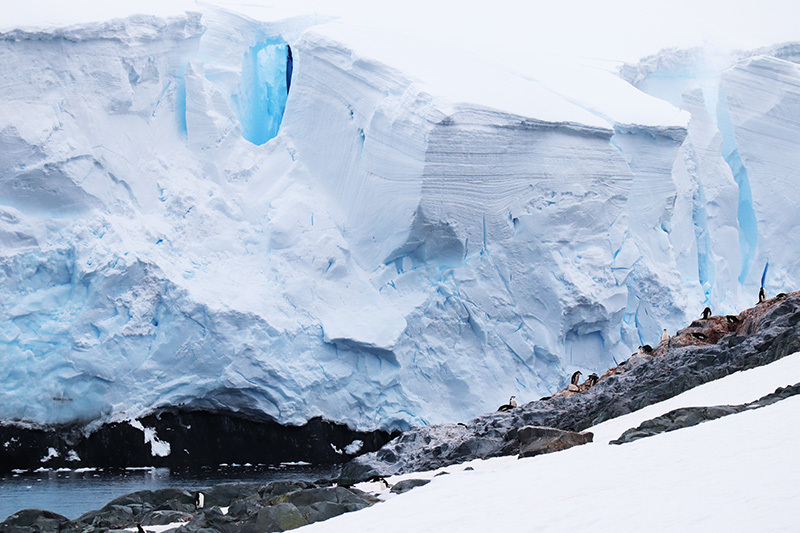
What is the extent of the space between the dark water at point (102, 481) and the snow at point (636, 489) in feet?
11.4

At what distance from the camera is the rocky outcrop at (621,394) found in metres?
5.59

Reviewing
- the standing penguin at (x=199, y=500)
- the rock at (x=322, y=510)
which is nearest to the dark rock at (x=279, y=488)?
the standing penguin at (x=199, y=500)

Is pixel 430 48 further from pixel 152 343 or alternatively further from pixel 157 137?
pixel 152 343

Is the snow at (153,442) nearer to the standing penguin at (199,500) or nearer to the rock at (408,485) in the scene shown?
the standing penguin at (199,500)

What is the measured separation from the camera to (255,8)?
37.3ft

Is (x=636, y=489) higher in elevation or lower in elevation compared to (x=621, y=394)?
higher

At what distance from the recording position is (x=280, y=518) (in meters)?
3.60

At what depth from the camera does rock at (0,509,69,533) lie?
4.09m

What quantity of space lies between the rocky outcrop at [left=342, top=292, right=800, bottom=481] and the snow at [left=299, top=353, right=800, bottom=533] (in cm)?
158

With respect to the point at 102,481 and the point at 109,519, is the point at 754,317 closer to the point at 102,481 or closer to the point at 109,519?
the point at 109,519

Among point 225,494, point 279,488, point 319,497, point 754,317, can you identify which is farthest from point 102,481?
point 754,317

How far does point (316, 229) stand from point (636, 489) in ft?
23.5

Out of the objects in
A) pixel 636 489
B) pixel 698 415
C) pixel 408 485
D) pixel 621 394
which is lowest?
pixel 621 394

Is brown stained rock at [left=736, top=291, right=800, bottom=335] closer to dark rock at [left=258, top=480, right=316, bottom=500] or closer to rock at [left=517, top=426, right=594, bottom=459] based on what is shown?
rock at [left=517, top=426, right=594, bottom=459]
